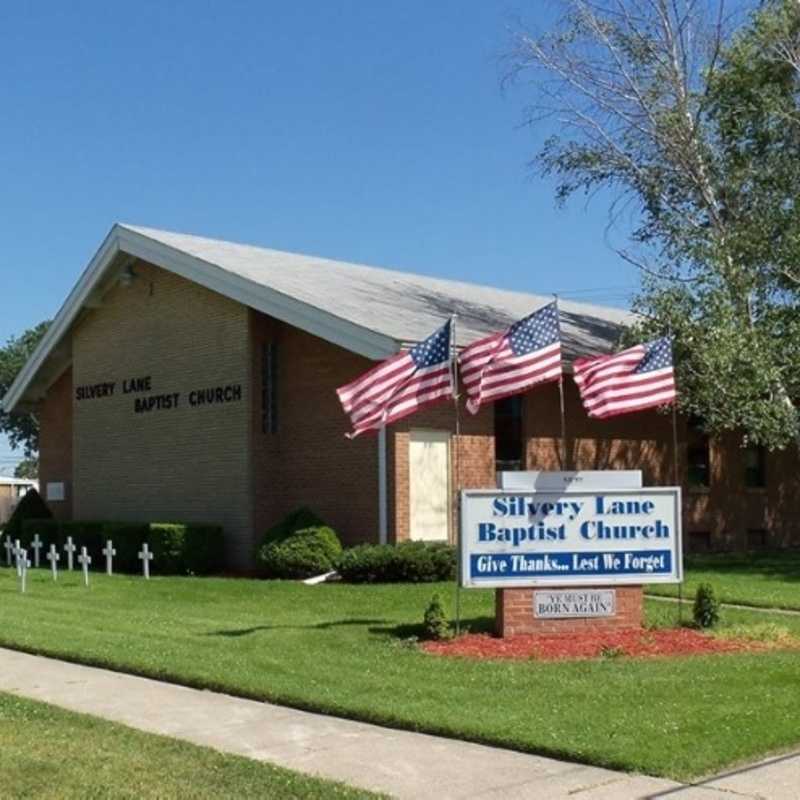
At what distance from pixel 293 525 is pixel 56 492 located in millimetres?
10677

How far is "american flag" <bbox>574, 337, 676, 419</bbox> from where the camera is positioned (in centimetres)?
1330

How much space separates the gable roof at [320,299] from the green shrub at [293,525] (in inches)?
119

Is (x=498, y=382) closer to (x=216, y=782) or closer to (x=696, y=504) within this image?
(x=216, y=782)

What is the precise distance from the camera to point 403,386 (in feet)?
42.5

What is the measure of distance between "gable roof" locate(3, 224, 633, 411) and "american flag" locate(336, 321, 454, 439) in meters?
6.55

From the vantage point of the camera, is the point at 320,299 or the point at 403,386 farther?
the point at 320,299

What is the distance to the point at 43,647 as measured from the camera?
493 inches

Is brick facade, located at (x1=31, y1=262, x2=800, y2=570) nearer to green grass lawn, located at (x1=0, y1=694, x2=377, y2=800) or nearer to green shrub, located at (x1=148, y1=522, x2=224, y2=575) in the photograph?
Result: green shrub, located at (x1=148, y1=522, x2=224, y2=575)

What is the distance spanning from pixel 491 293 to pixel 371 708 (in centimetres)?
2160

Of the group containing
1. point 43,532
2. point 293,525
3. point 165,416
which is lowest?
point 43,532

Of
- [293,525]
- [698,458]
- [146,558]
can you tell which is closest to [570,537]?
[293,525]

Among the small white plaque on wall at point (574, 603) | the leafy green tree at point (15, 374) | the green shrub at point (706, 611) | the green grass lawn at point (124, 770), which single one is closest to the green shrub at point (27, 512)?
the small white plaque on wall at point (574, 603)

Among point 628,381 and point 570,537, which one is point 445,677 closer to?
point 570,537

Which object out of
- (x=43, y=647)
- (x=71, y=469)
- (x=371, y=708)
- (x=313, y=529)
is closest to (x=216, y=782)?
(x=371, y=708)
